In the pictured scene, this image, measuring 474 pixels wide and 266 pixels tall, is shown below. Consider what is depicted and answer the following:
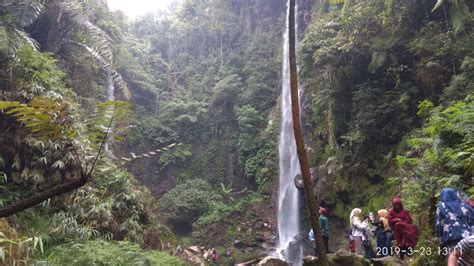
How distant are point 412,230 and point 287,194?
34.0ft

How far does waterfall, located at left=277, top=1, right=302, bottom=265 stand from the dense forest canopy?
0.46 m

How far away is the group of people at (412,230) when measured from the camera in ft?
8.56

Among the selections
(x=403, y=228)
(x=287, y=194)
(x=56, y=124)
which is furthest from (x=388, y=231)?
(x=287, y=194)

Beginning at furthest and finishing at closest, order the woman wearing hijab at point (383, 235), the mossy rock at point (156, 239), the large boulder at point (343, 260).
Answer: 1. the mossy rock at point (156, 239)
2. the woman wearing hijab at point (383, 235)
3. the large boulder at point (343, 260)

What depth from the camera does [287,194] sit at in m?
15.3

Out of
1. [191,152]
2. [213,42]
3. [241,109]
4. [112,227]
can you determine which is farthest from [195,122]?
[112,227]

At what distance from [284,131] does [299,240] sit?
5310 mm

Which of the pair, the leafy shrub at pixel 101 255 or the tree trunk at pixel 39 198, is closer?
the tree trunk at pixel 39 198

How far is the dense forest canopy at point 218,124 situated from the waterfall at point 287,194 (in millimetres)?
464

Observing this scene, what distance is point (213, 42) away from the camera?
24.6 m

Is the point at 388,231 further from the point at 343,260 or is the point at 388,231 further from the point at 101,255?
the point at 101,255

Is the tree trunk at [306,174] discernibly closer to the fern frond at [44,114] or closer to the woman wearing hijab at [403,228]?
the woman wearing hijab at [403,228]

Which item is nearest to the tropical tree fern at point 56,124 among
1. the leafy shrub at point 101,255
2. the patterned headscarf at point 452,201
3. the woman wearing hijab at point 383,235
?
the leafy shrub at point 101,255

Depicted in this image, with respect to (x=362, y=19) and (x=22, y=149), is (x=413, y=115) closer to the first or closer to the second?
(x=362, y=19)
